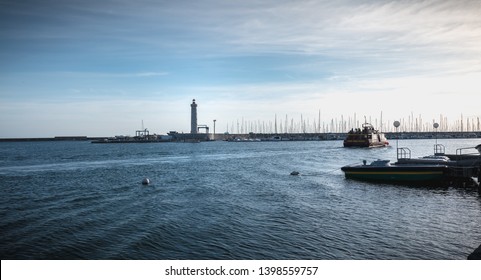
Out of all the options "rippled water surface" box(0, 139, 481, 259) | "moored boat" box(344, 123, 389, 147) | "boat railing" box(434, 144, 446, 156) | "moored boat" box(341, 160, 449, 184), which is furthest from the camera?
"moored boat" box(344, 123, 389, 147)

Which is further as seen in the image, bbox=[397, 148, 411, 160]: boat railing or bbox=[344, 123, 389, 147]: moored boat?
bbox=[344, 123, 389, 147]: moored boat

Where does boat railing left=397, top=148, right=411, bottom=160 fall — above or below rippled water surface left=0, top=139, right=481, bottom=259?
above

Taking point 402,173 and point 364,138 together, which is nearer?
point 402,173

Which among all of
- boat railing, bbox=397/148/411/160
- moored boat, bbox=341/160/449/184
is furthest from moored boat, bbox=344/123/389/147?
moored boat, bbox=341/160/449/184

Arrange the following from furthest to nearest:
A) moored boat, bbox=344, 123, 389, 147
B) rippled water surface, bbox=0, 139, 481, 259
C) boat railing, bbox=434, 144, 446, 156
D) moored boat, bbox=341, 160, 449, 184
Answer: moored boat, bbox=344, 123, 389, 147 < boat railing, bbox=434, 144, 446, 156 < moored boat, bbox=341, 160, 449, 184 < rippled water surface, bbox=0, 139, 481, 259

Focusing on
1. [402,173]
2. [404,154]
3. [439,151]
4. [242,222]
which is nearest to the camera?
[242,222]

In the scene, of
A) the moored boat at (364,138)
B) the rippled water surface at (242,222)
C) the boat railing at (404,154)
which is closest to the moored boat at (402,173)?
the rippled water surface at (242,222)

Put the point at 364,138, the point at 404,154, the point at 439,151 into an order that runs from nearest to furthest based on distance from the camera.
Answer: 1. the point at 404,154
2. the point at 439,151
3. the point at 364,138

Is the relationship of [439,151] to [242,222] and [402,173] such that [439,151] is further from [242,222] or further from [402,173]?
[242,222]

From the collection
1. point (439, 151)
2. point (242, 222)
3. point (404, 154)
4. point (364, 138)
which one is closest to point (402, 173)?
point (242, 222)

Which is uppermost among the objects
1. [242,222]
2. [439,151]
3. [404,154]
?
[404,154]

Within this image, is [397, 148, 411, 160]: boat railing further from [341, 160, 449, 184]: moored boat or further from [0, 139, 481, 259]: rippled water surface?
[0, 139, 481, 259]: rippled water surface

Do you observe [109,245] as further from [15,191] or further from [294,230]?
[15,191]

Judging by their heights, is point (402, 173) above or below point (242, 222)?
above
